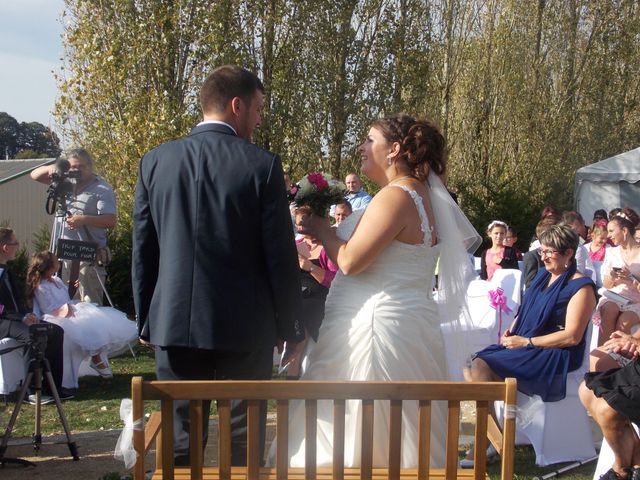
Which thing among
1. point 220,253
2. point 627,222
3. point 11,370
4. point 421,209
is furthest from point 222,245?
point 627,222

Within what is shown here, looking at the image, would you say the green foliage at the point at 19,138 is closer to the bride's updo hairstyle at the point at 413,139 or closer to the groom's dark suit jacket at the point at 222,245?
the bride's updo hairstyle at the point at 413,139

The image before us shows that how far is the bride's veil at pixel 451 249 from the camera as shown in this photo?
3.81 meters

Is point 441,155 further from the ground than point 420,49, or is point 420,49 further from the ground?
point 420,49

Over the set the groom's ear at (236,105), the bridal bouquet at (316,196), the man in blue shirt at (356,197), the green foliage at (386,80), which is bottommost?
the man in blue shirt at (356,197)

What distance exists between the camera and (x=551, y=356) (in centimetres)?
521

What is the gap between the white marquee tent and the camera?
17.2 m

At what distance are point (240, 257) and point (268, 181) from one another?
0.32m

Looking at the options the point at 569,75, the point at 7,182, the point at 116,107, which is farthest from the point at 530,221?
the point at 7,182

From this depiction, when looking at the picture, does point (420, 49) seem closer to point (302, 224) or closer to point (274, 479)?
point (302, 224)

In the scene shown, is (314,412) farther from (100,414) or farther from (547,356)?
(100,414)

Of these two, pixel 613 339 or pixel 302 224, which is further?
pixel 613 339

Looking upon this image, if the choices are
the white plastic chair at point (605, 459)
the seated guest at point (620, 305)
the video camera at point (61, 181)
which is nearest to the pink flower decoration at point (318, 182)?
the white plastic chair at point (605, 459)

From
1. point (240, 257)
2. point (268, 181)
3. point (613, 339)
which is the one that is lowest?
point (613, 339)

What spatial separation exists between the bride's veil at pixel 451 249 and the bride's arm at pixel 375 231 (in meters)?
0.28
